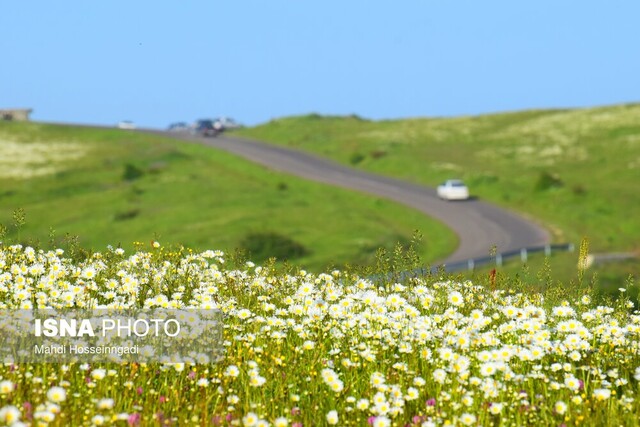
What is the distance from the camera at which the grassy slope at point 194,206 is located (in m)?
50.7

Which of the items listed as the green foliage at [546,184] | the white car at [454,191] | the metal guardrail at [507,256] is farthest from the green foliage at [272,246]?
the green foliage at [546,184]

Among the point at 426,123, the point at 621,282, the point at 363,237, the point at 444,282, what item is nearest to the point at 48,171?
the point at 363,237

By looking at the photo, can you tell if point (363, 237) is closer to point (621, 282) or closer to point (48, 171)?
point (621, 282)

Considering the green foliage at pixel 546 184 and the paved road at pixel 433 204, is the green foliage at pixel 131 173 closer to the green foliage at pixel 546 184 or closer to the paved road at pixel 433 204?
the paved road at pixel 433 204

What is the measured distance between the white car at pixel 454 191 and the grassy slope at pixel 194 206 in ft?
16.2

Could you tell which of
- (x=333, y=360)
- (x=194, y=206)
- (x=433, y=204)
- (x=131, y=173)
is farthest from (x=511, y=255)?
(x=131, y=173)

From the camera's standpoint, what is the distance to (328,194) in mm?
66062

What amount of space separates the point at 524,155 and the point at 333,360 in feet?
248

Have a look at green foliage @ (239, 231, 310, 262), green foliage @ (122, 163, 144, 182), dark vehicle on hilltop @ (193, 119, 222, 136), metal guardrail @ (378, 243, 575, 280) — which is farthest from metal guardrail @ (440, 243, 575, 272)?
dark vehicle on hilltop @ (193, 119, 222, 136)

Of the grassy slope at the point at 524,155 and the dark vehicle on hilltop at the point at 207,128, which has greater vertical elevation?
the grassy slope at the point at 524,155

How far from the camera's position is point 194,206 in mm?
59531

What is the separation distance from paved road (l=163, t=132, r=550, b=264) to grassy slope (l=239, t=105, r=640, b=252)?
2.02m

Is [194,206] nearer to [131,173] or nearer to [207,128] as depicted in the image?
[131,173]

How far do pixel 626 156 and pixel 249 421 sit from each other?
74.6m
